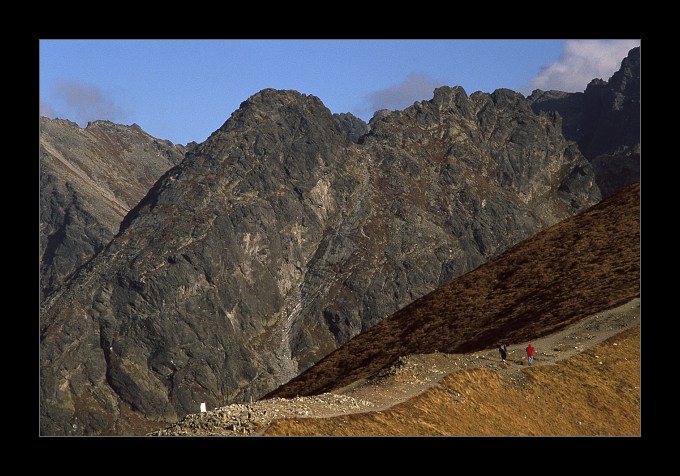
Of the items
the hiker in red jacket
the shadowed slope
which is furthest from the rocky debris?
the shadowed slope

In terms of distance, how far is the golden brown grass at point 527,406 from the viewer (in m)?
41.8

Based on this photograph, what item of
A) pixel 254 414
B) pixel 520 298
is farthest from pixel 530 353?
pixel 520 298

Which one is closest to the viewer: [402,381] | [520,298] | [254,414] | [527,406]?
[254,414]

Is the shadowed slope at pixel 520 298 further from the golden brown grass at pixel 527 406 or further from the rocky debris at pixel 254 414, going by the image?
the rocky debris at pixel 254 414

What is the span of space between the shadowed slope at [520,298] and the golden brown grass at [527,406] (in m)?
8.27

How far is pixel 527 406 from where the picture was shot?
49.3 meters

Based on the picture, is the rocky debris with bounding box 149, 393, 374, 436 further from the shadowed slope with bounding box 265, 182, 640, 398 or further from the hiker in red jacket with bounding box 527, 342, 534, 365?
the shadowed slope with bounding box 265, 182, 640, 398

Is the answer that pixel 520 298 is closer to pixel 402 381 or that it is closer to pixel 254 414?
Answer: pixel 402 381

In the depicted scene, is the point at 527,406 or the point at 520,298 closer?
the point at 527,406

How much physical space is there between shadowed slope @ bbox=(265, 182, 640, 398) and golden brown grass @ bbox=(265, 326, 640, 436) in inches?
325

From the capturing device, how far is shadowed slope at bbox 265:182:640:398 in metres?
68.1

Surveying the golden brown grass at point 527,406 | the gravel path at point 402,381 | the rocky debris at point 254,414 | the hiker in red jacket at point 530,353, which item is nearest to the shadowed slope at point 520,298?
the gravel path at point 402,381

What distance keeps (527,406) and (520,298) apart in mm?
29319
